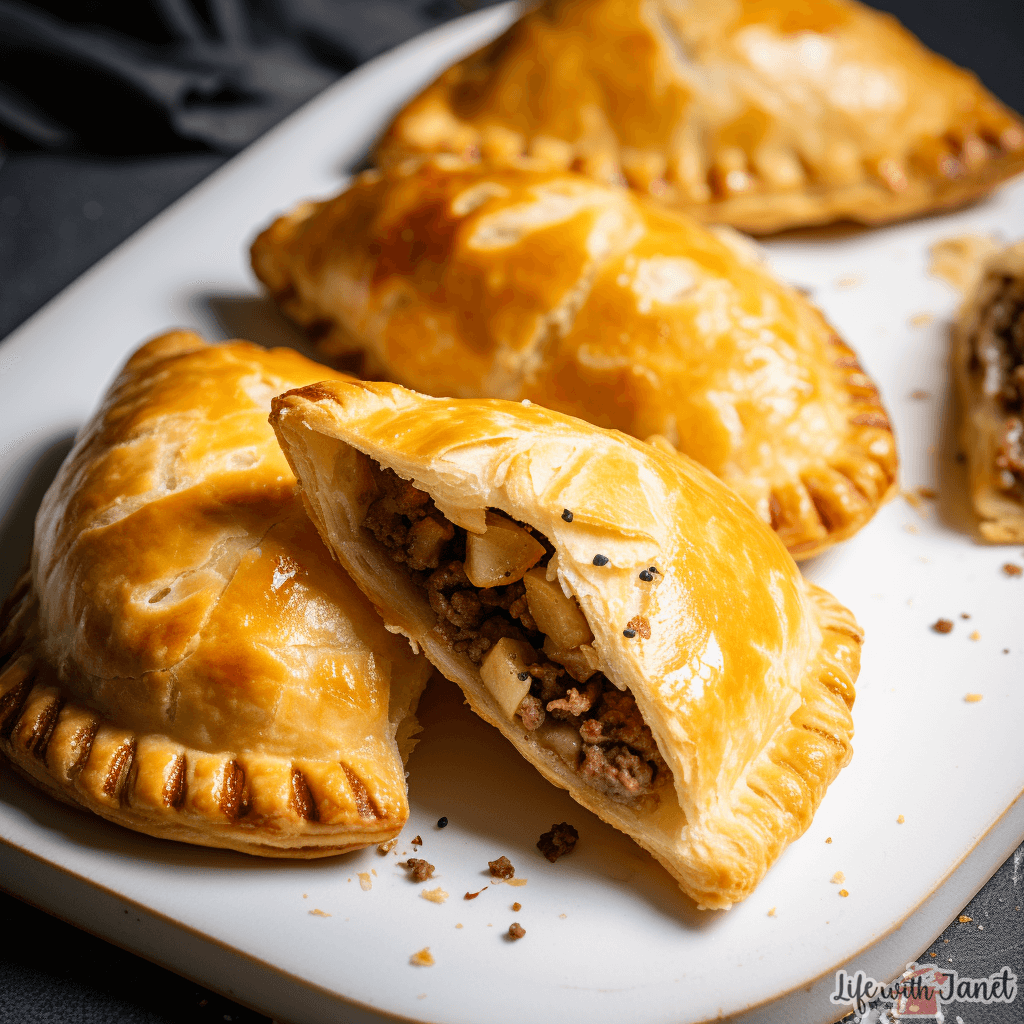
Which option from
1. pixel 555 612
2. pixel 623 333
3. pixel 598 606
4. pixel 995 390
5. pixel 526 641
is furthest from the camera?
pixel 995 390

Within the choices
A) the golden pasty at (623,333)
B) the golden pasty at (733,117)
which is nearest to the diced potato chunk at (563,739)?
the golden pasty at (623,333)

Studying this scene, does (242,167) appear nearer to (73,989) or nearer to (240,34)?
(240,34)

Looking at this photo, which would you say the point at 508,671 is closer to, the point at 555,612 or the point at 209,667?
the point at 555,612

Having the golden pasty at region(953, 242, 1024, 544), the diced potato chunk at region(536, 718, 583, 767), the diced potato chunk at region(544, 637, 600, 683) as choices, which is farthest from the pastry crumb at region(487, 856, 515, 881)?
the golden pasty at region(953, 242, 1024, 544)

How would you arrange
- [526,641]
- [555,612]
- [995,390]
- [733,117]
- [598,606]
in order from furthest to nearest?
[733,117] < [995,390] < [526,641] < [555,612] < [598,606]

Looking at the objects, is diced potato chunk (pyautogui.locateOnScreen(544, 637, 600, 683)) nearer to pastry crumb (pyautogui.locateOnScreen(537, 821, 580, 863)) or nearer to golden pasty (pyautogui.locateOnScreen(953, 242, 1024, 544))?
pastry crumb (pyautogui.locateOnScreen(537, 821, 580, 863))

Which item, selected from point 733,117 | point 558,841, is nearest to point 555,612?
point 558,841
